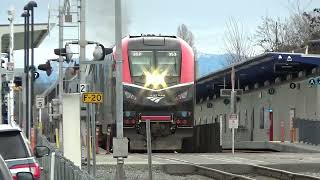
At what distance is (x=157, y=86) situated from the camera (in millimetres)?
26703

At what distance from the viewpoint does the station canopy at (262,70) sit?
34375mm

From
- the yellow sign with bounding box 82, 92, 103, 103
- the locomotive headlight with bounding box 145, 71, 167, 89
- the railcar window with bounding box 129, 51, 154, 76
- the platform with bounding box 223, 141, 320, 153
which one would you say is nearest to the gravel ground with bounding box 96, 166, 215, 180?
the yellow sign with bounding box 82, 92, 103, 103

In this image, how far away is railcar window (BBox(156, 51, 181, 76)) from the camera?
26.8m

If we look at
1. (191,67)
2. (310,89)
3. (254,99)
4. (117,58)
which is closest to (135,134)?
(191,67)

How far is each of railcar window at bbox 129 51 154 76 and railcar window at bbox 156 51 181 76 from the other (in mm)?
366

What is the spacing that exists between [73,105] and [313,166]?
8.27m

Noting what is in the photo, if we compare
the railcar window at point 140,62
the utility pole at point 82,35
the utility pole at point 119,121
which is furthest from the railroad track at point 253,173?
the railcar window at point 140,62

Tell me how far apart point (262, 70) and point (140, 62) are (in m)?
15.9

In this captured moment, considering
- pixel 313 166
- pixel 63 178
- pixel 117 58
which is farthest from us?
pixel 313 166

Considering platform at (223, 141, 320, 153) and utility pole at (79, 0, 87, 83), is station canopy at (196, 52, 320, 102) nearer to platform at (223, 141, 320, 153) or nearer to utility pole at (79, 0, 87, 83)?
platform at (223, 141, 320, 153)

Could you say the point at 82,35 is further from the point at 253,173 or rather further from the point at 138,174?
the point at 253,173

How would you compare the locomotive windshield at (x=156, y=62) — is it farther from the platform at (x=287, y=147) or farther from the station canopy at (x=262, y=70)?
the station canopy at (x=262, y=70)

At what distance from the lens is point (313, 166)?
72.4 feet

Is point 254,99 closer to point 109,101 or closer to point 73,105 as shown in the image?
point 109,101
